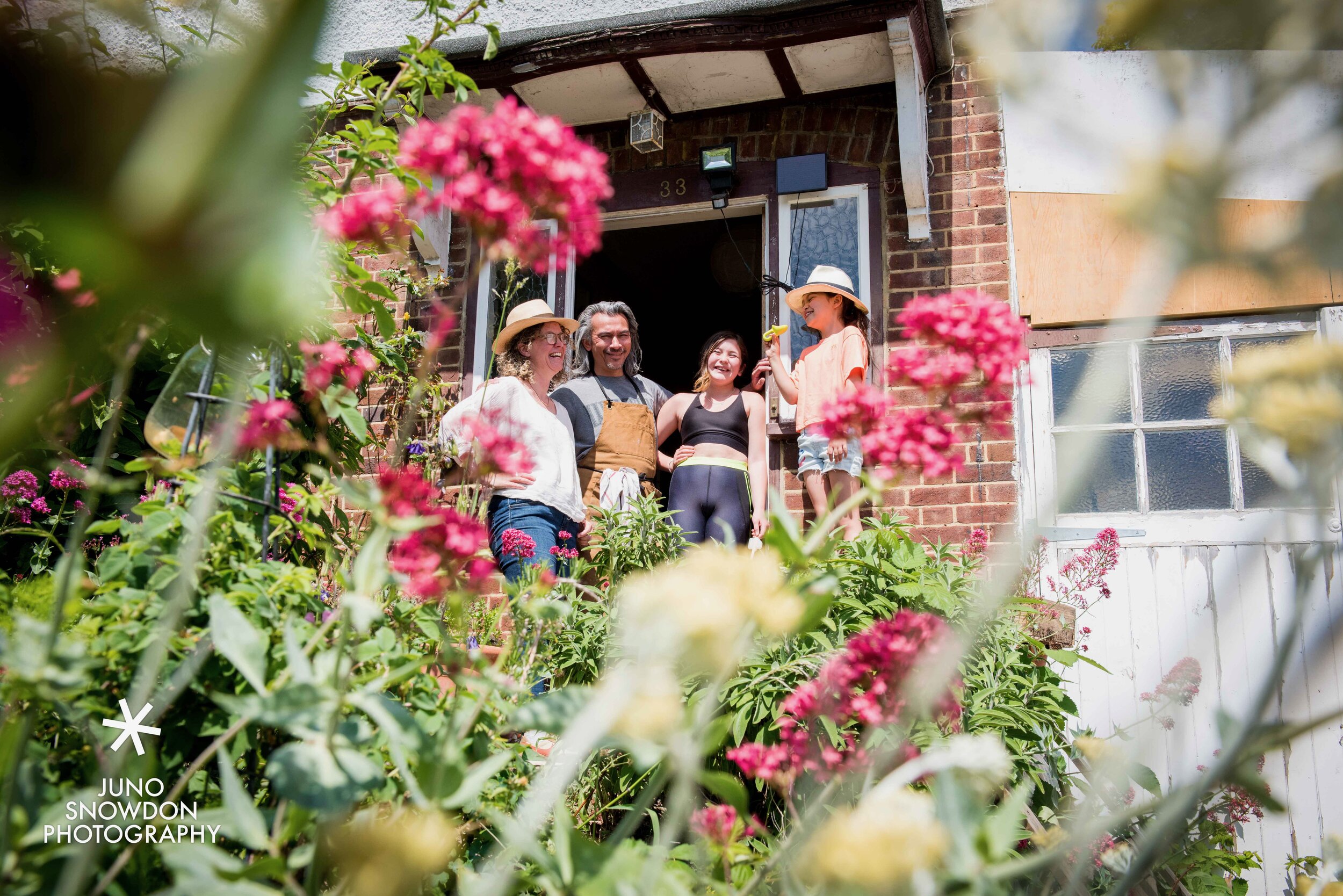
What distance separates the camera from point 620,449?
4.20m

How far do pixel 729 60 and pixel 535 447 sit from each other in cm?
234

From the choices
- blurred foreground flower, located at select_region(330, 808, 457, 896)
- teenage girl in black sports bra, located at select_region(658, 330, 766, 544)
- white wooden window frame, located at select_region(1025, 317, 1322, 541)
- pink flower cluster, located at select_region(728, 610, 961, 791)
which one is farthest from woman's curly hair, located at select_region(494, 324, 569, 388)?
blurred foreground flower, located at select_region(330, 808, 457, 896)

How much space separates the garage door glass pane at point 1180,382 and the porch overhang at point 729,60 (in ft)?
4.10

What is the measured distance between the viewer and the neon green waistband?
402 centimetres

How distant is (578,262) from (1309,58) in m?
5.57

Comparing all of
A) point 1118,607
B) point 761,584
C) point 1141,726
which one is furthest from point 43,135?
point 1118,607

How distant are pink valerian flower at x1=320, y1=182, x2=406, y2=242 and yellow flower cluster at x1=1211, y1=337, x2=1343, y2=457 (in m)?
0.79

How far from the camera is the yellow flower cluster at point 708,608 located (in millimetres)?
583

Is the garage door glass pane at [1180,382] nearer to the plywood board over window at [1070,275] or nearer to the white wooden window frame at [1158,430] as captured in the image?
the white wooden window frame at [1158,430]

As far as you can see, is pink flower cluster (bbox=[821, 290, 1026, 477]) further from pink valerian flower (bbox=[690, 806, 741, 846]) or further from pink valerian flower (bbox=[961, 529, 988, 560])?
pink valerian flower (bbox=[961, 529, 988, 560])

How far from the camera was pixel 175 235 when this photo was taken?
337 millimetres

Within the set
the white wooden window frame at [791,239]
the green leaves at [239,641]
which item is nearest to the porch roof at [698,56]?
the white wooden window frame at [791,239]

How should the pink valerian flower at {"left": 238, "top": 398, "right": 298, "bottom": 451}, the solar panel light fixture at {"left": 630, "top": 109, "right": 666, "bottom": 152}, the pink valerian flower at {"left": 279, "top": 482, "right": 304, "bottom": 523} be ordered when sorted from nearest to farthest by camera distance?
the pink valerian flower at {"left": 238, "top": 398, "right": 298, "bottom": 451}
the pink valerian flower at {"left": 279, "top": 482, "right": 304, "bottom": 523}
the solar panel light fixture at {"left": 630, "top": 109, "right": 666, "bottom": 152}

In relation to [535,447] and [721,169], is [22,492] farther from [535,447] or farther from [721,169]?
[721,169]
